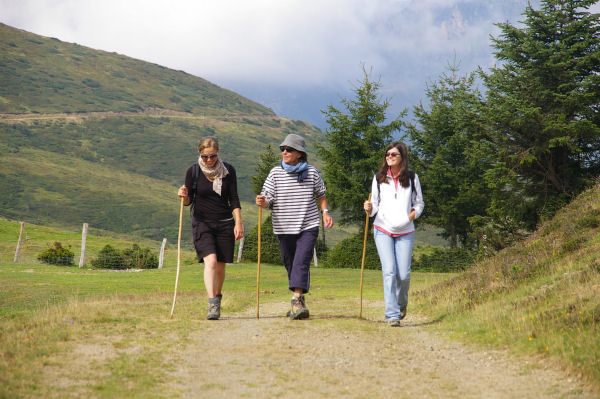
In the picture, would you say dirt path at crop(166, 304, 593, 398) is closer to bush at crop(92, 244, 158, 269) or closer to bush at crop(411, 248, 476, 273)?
bush at crop(92, 244, 158, 269)

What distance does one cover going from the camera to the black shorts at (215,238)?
8.70m

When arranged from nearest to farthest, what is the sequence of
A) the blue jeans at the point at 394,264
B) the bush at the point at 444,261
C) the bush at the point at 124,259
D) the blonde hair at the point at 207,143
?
the blonde hair at the point at 207,143
the blue jeans at the point at 394,264
the bush at the point at 124,259
the bush at the point at 444,261

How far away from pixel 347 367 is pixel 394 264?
115 inches

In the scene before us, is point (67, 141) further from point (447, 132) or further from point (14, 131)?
point (447, 132)

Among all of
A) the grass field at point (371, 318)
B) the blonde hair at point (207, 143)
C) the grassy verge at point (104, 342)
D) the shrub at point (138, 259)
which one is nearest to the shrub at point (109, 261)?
the shrub at point (138, 259)

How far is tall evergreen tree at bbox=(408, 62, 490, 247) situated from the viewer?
128 feet

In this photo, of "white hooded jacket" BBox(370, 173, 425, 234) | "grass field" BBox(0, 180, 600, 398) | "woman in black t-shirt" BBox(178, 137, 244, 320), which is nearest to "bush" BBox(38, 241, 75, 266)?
"grass field" BBox(0, 180, 600, 398)

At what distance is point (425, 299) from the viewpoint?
11.5 metres

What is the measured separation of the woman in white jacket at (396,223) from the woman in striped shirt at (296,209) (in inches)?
32.4

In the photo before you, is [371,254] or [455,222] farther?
[455,222]

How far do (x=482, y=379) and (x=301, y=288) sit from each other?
3515 mm

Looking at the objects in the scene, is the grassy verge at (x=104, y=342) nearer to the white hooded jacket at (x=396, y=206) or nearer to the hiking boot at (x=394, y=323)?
the hiking boot at (x=394, y=323)

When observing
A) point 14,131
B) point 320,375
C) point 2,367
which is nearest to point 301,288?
point 320,375

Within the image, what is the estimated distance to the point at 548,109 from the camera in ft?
84.4
